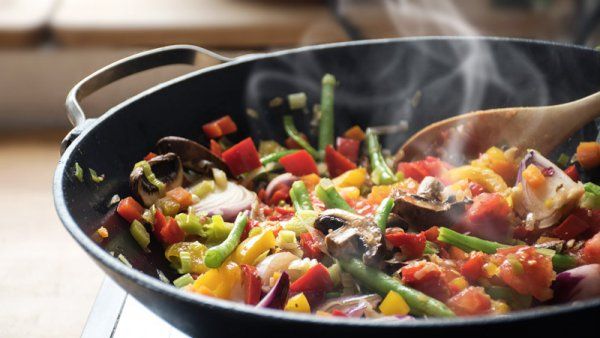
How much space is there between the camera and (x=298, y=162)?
5.64 feet

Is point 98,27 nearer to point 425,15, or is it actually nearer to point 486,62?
point 425,15

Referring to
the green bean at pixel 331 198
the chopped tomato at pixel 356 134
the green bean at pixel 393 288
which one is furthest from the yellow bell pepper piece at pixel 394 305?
the chopped tomato at pixel 356 134

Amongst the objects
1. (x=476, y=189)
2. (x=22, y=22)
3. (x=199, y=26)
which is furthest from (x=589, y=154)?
(x=22, y=22)

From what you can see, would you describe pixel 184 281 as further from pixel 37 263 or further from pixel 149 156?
pixel 37 263

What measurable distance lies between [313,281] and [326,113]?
66 cm

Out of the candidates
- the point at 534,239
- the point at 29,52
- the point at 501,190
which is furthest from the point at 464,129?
the point at 29,52

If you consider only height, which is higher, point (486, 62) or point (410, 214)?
point (486, 62)

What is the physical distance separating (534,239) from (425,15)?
6.06 feet

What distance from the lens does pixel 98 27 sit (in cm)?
272

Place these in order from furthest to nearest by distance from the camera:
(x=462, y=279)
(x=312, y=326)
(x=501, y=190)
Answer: (x=501, y=190) → (x=462, y=279) → (x=312, y=326)

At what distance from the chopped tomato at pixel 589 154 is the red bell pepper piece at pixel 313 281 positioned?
2.41 feet

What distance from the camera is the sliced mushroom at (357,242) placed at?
4.05ft

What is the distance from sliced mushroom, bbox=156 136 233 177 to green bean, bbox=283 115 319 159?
226 millimetres

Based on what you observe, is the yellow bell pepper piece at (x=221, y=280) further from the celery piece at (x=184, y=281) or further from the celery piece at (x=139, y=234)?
the celery piece at (x=139, y=234)
